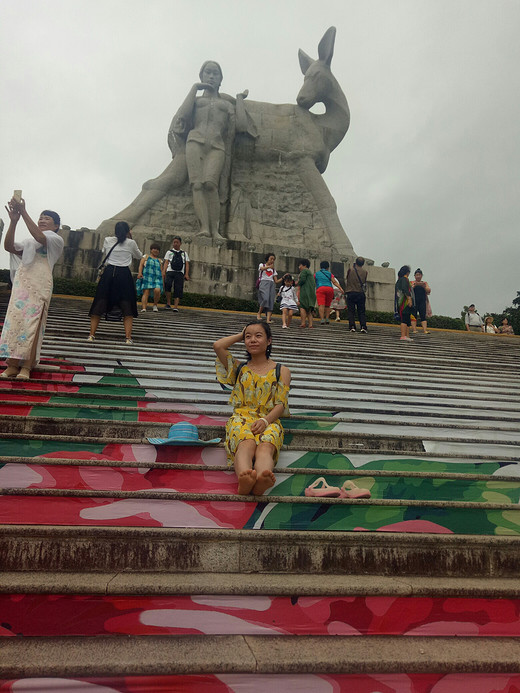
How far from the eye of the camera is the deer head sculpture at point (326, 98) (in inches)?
585

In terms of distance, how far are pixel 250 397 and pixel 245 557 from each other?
2.96ft

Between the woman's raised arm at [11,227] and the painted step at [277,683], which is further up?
the woman's raised arm at [11,227]

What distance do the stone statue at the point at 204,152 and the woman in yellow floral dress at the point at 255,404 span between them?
10.6m

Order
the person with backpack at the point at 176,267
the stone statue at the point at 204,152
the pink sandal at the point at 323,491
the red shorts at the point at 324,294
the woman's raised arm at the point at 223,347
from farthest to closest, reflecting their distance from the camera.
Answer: the stone statue at the point at 204,152
the red shorts at the point at 324,294
the person with backpack at the point at 176,267
the woman's raised arm at the point at 223,347
the pink sandal at the point at 323,491

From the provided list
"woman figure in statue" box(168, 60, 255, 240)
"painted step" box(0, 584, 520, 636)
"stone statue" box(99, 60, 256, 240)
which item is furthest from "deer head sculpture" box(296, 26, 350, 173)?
"painted step" box(0, 584, 520, 636)

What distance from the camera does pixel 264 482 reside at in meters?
2.13

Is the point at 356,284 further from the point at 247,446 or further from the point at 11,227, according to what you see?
the point at 247,446

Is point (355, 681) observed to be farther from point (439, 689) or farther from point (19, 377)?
point (19, 377)

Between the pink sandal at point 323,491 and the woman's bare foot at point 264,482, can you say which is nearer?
the woman's bare foot at point 264,482

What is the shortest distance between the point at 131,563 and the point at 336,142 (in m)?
15.4

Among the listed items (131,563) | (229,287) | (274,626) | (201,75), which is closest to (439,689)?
(274,626)

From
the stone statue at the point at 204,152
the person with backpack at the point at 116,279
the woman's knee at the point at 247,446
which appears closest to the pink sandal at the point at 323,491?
the woman's knee at the point at 247,446

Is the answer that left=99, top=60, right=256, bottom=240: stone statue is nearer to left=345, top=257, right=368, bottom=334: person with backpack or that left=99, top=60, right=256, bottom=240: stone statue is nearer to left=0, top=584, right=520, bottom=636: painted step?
left=345, top=257, right=368, bottom=334: person with backpack

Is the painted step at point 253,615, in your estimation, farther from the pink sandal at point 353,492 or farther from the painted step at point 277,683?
the pink sandal at point 353,492
